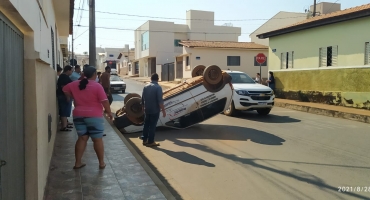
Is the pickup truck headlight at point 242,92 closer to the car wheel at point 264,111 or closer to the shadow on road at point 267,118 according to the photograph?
the shadow on road at point 267,118

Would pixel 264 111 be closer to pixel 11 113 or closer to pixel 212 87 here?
pixel 212 87

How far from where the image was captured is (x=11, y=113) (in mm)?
3094

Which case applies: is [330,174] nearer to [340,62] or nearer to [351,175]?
[351,175]

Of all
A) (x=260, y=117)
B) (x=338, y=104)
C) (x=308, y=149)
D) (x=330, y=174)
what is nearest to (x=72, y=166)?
(x=330, y=174)

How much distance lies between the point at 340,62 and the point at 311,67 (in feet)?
6.82

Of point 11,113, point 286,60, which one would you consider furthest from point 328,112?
point 11,113

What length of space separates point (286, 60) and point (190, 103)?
12114 millimetres

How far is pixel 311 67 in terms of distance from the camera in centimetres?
1781

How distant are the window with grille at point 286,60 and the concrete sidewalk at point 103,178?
48.1 feet

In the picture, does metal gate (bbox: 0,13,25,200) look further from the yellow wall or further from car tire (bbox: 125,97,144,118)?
the yellow wall

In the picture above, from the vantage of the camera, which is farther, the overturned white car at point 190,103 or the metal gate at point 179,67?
the metal gate at point 179,67

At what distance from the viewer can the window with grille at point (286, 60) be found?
19.7 m

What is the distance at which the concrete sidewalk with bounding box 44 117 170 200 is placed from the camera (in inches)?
186

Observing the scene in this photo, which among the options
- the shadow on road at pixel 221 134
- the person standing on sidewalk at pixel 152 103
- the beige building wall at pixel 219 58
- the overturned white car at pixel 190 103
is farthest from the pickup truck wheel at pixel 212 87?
the beige building wall at pixel 219 58
